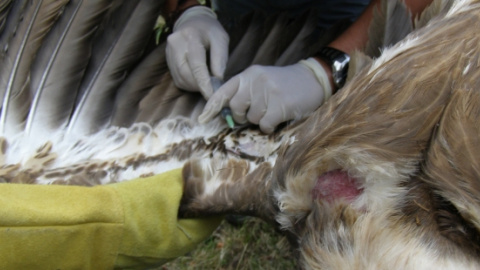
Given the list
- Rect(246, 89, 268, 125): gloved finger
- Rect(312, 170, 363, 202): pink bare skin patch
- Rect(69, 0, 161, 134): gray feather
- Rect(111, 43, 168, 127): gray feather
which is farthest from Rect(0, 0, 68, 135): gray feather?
Rect(312, 170, 363, 202): pink bare skin patch

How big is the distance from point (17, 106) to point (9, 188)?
0.55m

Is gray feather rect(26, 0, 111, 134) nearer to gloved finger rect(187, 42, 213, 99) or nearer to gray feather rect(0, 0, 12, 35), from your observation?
gray feather rect(0, 0, 12, 35)

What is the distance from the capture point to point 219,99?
4.97 feet

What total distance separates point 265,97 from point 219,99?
0.14 m

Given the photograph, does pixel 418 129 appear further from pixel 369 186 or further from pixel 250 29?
pixel 250 29

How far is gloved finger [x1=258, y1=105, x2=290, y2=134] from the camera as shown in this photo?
1499mm

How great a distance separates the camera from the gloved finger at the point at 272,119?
1.50m

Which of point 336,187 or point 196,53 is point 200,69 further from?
point 336,187

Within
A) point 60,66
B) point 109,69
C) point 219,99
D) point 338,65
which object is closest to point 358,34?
point 338,65

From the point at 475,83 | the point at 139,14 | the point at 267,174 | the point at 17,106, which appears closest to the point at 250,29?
the point at 139,14

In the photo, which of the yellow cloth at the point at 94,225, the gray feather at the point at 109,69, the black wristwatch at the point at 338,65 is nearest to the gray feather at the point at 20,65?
the gray feather at the point at 109,69

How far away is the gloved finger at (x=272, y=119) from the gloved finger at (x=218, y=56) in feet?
0.72

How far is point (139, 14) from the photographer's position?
1602 millimetres

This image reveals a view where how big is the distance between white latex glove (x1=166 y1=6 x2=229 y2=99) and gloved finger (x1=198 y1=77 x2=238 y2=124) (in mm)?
78
